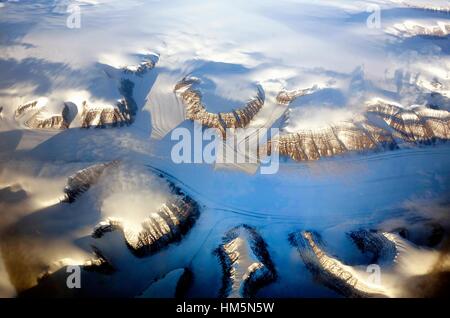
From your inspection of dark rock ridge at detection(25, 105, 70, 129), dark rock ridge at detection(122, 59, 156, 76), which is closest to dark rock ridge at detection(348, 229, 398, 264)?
dark rock ridge at detection(122, 59, 156, 76)

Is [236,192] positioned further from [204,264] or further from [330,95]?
[330,95]

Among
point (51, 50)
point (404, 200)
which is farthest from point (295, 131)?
point (51, 50)

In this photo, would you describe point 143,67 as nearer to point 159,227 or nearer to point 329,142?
point 159,227

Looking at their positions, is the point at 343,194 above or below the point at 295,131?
below

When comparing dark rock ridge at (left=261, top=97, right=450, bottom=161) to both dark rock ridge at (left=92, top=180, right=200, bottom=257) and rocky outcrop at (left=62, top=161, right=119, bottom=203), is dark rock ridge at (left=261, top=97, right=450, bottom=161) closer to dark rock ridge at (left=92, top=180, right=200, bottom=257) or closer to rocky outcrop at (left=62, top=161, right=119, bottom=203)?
dark rock ridge at (left=92, top=180, right=200, bottom=257)

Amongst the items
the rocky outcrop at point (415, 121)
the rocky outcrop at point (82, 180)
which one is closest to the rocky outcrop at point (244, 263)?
the rocky outcrop at point (82, 180)

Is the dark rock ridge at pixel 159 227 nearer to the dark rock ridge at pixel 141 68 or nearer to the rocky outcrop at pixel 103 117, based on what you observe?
the rocky outcrop at pixel 103 117
